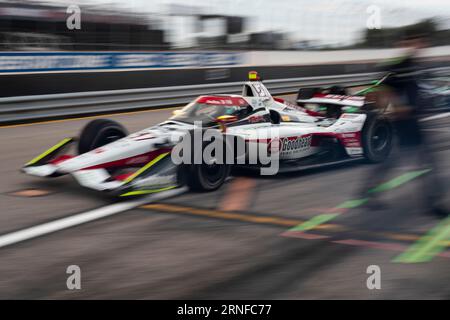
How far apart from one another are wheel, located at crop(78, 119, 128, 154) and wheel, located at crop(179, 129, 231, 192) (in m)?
1.30

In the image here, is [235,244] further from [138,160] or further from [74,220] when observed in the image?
[138,160]

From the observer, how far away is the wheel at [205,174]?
6551 millimetres

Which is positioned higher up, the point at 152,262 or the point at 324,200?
the point at 324,200

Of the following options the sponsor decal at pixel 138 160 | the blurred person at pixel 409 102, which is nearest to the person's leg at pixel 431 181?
the blurred person at pixel 409 102

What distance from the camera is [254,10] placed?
19.5 meters

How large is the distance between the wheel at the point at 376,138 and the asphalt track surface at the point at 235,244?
0.90 metres

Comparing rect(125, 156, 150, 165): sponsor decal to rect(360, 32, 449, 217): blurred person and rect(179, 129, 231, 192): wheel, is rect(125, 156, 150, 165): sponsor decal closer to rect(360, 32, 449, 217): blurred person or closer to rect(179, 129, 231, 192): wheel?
rect(179, 129, 231, 192): wheel

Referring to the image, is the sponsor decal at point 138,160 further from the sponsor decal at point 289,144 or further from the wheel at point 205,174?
the sponsor decal at point 289,144

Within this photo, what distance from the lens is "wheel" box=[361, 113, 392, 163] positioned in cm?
834

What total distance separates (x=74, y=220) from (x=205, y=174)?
1.59 metres

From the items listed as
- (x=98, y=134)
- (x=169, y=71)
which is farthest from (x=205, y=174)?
(x=169, y=71)

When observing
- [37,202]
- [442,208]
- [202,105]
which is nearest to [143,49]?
[202,105]

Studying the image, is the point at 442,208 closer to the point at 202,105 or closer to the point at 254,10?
the point at 202,105

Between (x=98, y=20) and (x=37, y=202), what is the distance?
10.4 meters
